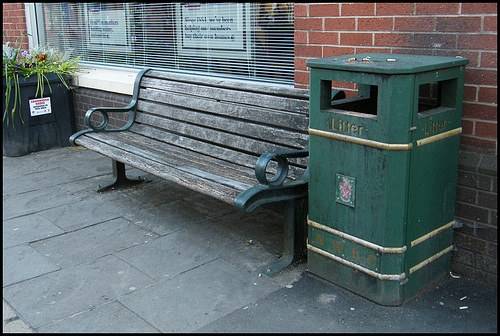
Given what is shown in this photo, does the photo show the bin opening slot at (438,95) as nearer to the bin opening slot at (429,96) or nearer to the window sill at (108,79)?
the bin opening slot at (429,96)

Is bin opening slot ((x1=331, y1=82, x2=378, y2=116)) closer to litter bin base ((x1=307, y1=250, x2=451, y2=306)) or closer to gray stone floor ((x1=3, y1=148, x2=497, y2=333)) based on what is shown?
litter bin base ((x1=307, y1=250, x2=451, y2=306))

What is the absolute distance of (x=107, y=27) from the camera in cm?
727

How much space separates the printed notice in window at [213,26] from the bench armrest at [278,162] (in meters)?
2.19

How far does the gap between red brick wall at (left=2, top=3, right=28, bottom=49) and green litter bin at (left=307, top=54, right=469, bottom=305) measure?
6579mm

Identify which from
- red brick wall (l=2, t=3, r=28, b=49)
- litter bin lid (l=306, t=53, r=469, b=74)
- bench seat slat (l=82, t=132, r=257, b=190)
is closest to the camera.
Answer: litter bin lid (l=306, t=53, r=469, b=74)

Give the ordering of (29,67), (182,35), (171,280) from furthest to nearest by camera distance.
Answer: (29,67), (182,35), (171,280)

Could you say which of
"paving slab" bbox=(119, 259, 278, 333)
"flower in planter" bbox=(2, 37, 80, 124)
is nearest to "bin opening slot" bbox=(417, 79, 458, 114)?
"paving slab" bbox=(119, 259, 278, 333)

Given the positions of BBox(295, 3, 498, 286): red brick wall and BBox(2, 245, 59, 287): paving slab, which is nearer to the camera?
BBox(295, 3, 498, 286): red brick wall

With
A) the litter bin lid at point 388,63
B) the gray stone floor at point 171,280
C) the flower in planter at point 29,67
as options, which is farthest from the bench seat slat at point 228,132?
the flower in planter at point 29,67

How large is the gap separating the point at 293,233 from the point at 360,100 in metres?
1.00

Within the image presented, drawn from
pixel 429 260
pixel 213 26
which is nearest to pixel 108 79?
pixel 213 26

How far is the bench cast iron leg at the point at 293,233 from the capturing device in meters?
3.60

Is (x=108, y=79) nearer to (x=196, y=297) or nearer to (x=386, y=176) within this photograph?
(x=196, y=297)

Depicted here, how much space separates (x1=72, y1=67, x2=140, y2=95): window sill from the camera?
651cm
